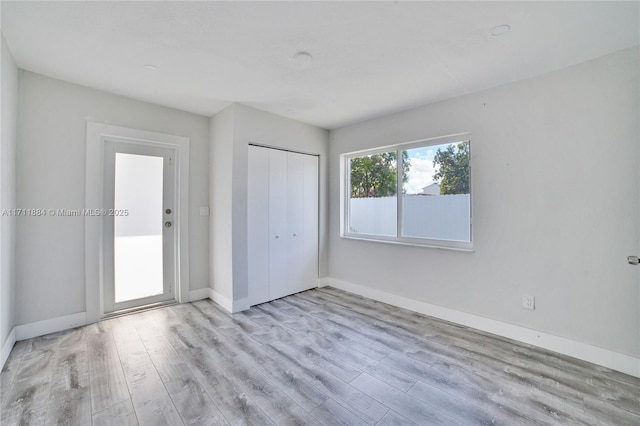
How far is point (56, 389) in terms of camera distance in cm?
187

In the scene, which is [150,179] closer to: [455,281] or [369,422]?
[369,422]

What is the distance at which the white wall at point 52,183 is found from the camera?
2.56 metres

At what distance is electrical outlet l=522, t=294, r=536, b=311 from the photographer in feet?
8.32

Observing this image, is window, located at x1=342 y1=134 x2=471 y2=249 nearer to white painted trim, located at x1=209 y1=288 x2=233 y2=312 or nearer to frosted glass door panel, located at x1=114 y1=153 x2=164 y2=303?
white painted trim, located at x1=209 y1=288 x2=233 y2=312

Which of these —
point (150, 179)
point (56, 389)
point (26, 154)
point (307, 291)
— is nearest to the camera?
point (56, 389)

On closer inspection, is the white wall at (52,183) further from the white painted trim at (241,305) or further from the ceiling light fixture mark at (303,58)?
the ceiling light fixture mark at (303,58)

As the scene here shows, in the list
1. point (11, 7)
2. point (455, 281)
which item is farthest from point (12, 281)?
point (455, 281)

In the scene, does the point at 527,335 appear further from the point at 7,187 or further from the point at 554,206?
the point at 7,187

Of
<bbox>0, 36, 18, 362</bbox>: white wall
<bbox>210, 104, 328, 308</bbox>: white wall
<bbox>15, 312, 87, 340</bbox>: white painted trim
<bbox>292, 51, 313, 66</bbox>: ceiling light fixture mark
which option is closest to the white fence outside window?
<bbox>210, 104, 328, 308</bbox>: white wall

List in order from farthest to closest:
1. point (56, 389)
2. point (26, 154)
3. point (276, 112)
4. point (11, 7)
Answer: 1. point (276, 112)
2. point (26, 154)
3. point (56, 389)
4. point (11, 7)

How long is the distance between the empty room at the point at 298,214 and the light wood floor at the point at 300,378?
0.02 m

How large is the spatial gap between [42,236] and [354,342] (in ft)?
10.7

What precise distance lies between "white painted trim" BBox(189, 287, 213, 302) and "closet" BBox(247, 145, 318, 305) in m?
0.76

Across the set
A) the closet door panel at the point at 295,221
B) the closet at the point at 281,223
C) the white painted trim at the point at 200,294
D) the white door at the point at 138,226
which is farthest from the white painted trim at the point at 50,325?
the closet door panel at the point at 295,221
